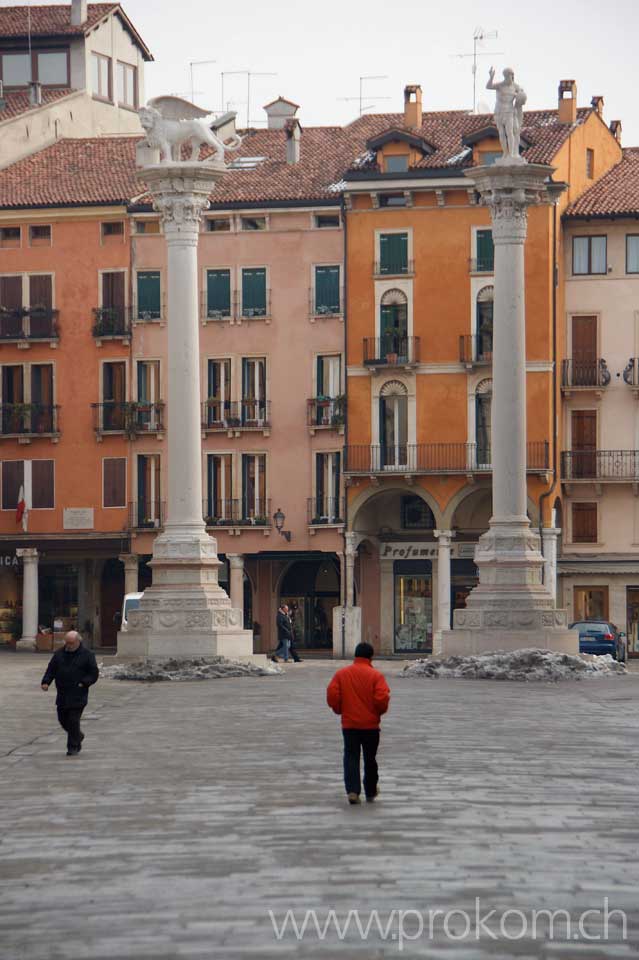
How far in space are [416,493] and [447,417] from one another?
2.81 metres

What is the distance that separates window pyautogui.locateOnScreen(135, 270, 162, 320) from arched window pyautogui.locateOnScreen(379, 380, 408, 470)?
332 inches

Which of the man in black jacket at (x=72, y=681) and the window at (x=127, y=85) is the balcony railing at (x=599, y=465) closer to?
the window at (x=127, y=85)

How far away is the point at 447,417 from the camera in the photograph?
7069cm

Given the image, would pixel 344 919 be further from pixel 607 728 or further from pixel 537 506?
pixel 537 506

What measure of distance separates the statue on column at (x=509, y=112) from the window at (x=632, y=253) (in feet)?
89.9

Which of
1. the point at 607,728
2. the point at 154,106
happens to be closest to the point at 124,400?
the point at 154,106

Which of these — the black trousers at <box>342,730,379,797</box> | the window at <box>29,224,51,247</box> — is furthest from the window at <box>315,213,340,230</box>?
the black trousers at <box>342,730,379,797</box>

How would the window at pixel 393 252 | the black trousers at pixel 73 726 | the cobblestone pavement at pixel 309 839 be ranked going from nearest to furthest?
the cobblestone pavement at pixel 309 839
the black trousers at pixel 73 726
the window at pixel 393 252

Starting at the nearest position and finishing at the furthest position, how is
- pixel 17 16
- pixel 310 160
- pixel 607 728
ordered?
pixel 607 728
pixel 310 160
pixel 17 16

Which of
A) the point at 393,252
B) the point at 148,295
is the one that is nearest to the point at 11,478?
the point at 148,295

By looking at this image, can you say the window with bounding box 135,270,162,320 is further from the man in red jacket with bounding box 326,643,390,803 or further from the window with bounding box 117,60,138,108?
the man in red jacket with bounding box 326,643,390,803

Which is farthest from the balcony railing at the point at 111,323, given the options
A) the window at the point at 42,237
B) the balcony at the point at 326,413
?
the balcony at the point at 326,413

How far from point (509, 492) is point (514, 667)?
4989mm

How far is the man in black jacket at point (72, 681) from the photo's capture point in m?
24.5
